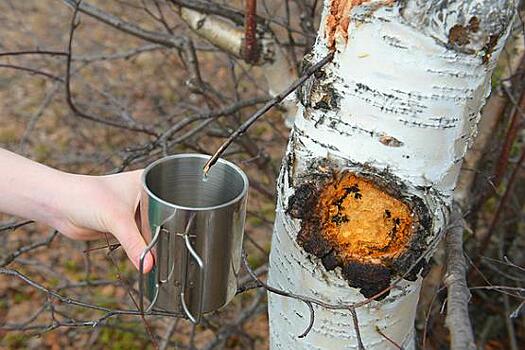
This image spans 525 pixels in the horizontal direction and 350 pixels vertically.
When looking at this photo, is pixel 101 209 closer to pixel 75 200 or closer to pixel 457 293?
pixel 75 200

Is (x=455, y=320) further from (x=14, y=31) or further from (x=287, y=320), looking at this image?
(x=14, y=31)

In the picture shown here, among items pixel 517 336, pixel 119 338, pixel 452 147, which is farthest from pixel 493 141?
pixel 119 338

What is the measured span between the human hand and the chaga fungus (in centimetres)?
27

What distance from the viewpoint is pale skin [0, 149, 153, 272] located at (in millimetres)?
1063

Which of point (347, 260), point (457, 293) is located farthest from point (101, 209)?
point (457, 293)

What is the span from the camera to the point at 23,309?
9.39 feet

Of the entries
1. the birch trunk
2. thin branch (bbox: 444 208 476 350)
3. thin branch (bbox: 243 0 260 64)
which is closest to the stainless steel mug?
the birch trunk

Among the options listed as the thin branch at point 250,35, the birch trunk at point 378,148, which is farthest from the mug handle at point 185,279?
the thin branch at point 250,35

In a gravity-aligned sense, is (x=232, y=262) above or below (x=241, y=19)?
below

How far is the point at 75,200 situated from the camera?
110 cm

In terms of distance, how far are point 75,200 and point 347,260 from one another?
18.7 inches

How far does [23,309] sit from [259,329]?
1.07 meters

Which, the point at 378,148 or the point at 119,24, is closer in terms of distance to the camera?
the point at 378,148

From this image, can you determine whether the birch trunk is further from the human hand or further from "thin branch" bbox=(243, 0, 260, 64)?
"thin branch" bbox=(243, 0, 260, 64)
